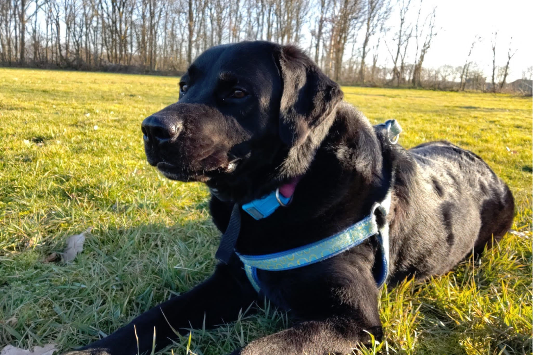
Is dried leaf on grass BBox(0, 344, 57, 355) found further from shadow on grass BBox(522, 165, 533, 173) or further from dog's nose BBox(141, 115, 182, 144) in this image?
shadow on grass BBox(522, 165, 533, 173)

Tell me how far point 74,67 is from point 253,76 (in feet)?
133

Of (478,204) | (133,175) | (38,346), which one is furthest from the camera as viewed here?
(133,175)

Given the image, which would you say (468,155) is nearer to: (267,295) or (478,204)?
(478,204)

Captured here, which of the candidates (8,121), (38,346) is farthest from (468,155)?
(8,121)

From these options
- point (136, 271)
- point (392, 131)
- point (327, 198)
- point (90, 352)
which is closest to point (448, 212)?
point (392, 131)

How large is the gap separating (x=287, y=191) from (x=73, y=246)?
161cm

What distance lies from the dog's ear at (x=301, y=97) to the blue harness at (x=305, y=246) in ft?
0.97

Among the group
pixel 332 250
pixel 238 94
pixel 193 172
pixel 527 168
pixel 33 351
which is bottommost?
pixel 33 351

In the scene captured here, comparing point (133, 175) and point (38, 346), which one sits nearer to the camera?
point (38, 346)

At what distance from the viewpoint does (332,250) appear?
5.46ft

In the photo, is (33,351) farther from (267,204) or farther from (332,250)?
(332,250)

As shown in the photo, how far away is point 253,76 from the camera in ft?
5.91

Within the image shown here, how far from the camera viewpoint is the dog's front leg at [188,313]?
5.26 ft

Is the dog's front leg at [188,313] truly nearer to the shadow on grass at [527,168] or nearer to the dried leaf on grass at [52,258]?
the dried leaf on grass at [52,258]
